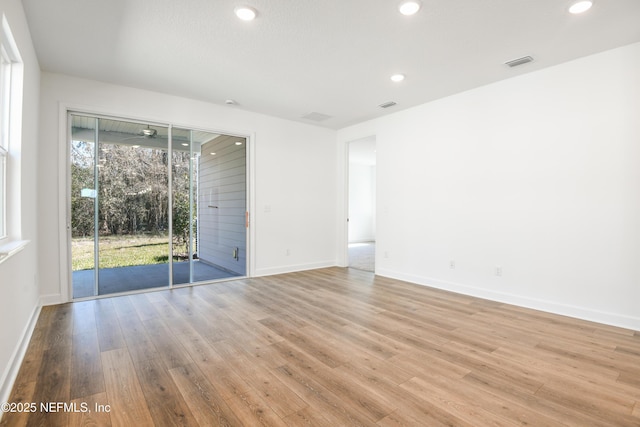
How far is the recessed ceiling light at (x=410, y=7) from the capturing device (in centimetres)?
240

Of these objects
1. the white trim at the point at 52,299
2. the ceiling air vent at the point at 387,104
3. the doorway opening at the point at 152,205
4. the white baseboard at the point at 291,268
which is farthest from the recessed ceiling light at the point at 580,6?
the white trim at the point at 52,299

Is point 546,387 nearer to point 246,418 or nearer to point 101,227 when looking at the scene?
point 246,418

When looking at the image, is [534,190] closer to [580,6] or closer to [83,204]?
[580,6]

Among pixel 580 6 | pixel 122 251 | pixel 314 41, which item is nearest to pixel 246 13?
pixel 314 41

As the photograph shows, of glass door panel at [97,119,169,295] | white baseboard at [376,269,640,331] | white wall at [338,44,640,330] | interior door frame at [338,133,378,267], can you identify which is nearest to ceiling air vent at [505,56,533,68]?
white wall at [338,44,640,330]

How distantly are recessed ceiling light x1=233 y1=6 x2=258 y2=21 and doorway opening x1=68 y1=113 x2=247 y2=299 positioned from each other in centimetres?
246

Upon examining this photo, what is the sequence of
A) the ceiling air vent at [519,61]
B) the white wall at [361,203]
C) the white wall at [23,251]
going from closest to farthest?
1. the white wall at [23,251]
2. the ceiling air vent at [519,61]
3. the white wall at [361,203]

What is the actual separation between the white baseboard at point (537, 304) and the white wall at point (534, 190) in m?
0.01

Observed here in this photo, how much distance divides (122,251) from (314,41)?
3.58m

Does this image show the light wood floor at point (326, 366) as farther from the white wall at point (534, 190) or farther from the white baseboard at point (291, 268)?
the white baseboard at point (291, 268)

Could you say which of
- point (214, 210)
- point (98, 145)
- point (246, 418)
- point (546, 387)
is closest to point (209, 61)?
point (98, 145)

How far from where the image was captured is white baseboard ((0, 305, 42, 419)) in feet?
6.03

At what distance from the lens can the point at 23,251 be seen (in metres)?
2.61

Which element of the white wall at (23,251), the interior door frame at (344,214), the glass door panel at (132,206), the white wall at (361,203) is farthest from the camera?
the white wall at (361,203)
